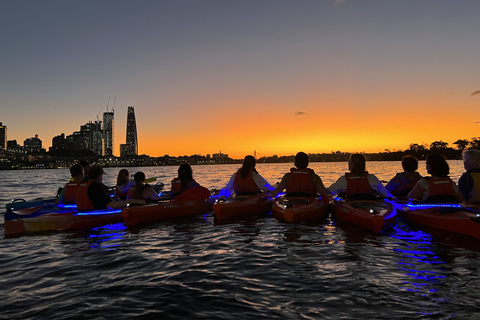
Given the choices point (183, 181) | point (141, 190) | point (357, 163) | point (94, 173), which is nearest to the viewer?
point (357, 163)

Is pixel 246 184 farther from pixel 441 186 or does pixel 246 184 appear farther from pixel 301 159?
pixel 441 186

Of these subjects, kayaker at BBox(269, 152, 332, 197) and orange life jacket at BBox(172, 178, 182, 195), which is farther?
orange life jacket at BBox(172, 178, 182, 195)

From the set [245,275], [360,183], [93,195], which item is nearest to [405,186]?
→ [360,183]

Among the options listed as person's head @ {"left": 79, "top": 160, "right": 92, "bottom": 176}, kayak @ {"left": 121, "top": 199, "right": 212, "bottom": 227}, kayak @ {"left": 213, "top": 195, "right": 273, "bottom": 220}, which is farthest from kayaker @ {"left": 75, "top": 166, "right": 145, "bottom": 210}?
kayak @ {"left": 213, "top": 195, "right": 273, "bottom": 220}

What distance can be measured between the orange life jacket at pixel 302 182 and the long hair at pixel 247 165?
157 cm

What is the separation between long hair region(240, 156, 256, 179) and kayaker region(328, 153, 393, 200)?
317 centimetres

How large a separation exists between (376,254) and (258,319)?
152 inches

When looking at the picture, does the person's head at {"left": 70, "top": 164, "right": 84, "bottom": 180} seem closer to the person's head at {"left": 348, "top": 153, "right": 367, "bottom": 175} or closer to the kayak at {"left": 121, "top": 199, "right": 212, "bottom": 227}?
the kayak at {"left": 121, "top": 199, "right": 212, "bottom": 227}

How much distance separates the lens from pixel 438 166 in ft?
29.2

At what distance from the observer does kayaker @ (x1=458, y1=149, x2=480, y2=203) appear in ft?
26.9

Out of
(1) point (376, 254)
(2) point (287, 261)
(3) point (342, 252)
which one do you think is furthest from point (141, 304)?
(1) point (376, 254)

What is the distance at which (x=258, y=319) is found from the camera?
408 centimetres

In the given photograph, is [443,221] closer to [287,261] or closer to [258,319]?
[287,261]

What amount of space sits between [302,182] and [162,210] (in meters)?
5.21
